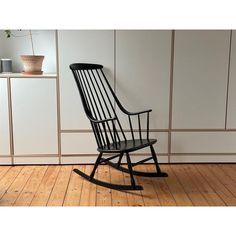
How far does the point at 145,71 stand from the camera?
3.39m

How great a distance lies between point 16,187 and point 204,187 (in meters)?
1.77

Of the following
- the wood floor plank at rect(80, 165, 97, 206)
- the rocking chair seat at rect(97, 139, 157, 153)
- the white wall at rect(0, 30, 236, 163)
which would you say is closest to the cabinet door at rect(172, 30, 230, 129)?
the white wall at rect(0, 30, 236, 163)

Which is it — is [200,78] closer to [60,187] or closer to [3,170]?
[60,187]

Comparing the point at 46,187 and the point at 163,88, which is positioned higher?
the point at 163,88

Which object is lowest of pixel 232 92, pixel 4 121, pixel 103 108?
pixel 4 121

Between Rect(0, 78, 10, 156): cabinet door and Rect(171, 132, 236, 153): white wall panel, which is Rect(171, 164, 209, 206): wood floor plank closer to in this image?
Rect(171, 132, 236, 153): white wall panel

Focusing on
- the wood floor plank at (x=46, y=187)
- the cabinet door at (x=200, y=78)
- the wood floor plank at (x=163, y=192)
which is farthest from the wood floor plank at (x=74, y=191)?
the cabinet door at (x=200, y=78)

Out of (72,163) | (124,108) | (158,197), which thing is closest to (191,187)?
(158,197)

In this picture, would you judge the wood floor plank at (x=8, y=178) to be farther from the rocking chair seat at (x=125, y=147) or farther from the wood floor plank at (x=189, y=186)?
the wood floor plank at (x=189, y=186)

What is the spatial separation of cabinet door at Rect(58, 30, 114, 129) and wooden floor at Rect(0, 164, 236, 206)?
2.28 feet

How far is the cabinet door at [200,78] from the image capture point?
3.35 meters

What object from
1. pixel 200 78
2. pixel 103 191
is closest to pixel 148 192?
pixel 103 191
